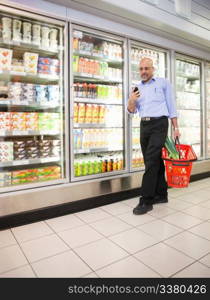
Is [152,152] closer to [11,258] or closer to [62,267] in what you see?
[62,267]

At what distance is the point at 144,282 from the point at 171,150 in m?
1.68

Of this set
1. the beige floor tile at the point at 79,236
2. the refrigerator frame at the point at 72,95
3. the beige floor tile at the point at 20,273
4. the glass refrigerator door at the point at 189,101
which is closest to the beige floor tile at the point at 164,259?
the beige floor tile at the point at 79,236

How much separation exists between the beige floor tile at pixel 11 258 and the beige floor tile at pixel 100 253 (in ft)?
1.45

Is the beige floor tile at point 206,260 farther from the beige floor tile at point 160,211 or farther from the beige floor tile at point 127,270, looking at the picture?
the beige floor tile at point 160,211

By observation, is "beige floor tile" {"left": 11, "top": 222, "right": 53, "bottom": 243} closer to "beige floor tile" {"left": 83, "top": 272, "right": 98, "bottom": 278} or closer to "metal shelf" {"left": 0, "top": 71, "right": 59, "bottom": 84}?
"beige floor tile" {"left": 83, "top": 272, "right": 98, "bottom": 278}

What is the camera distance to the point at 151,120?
2.81 m

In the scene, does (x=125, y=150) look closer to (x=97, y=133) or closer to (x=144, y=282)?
(x=97, y=133)

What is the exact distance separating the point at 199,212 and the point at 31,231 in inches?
76.4

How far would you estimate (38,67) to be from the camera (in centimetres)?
282

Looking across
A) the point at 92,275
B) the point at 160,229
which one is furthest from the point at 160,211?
the point at 92,275

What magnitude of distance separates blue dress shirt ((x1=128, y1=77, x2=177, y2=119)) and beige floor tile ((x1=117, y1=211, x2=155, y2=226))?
1.21 m

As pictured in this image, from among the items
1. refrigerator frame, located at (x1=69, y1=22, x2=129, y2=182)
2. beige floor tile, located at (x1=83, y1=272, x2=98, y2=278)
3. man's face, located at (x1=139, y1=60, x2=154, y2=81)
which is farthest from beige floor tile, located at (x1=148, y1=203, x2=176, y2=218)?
man's face, located at (x1=139, y1=60, x2=154, y2=81)

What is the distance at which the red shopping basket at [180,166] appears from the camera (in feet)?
8.95

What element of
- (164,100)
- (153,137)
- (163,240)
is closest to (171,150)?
(153,137)
